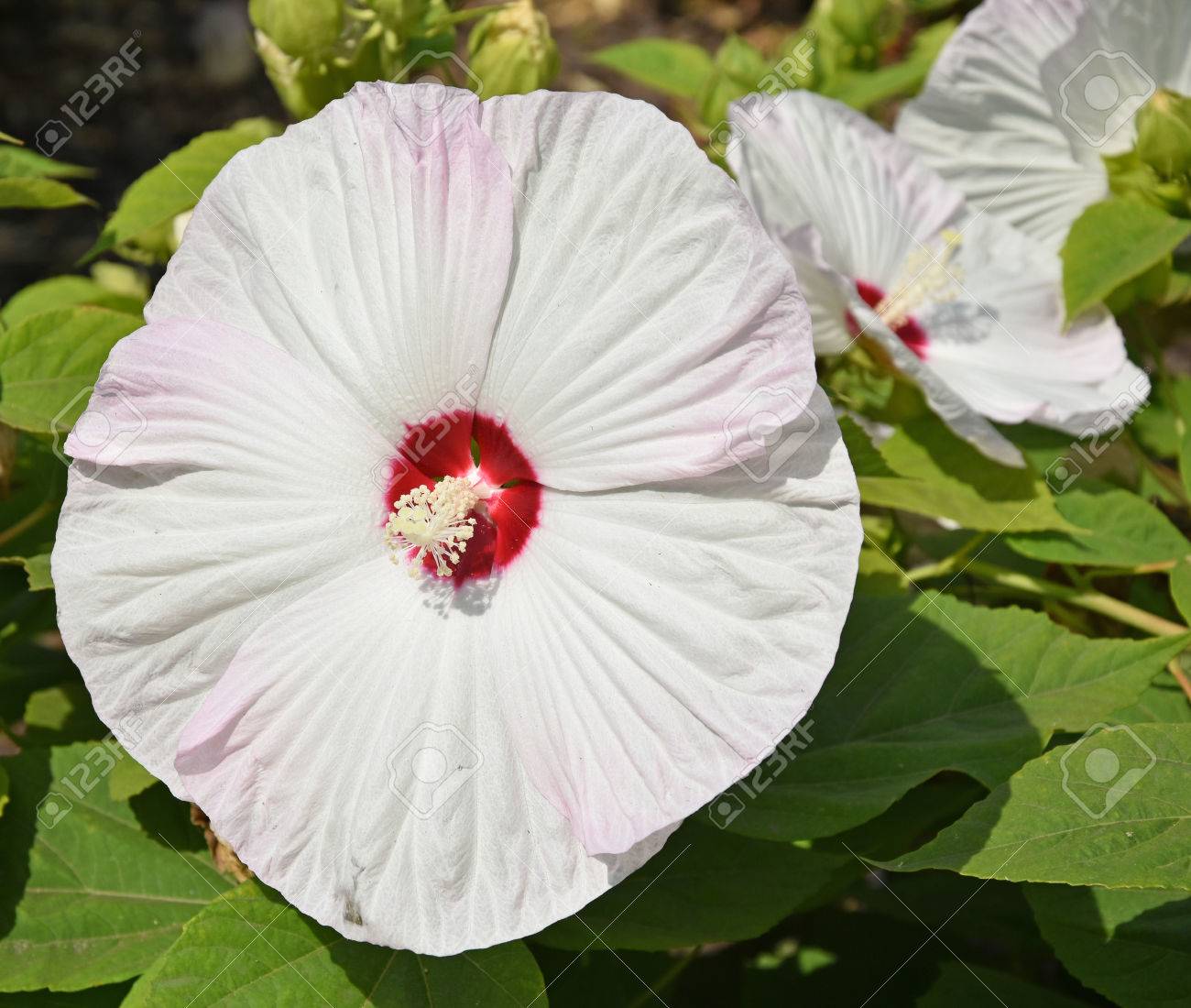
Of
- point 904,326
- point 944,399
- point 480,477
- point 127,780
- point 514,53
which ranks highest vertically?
point 514,53

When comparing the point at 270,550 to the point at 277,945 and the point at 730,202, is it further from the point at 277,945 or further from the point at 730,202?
the point at 730,202

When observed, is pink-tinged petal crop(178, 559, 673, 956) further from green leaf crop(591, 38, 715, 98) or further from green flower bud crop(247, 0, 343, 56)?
green leaf crop(591, 38, 715, 98)

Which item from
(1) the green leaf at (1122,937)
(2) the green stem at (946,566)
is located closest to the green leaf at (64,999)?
(1) the green leaf at (1122,937)

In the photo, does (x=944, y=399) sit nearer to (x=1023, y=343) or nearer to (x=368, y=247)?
(x=1023, y=343)

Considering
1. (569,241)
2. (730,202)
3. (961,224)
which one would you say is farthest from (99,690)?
(961,224)

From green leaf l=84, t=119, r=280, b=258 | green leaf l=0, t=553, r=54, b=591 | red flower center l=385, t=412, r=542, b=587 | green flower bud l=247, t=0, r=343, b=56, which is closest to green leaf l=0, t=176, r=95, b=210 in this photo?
green leaf l=84, t=119, r=280, b=258

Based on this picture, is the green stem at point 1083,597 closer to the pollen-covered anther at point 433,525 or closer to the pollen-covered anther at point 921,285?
the pollen-covered anther at point 921,285

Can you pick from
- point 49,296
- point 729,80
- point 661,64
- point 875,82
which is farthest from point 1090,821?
point 661,64
